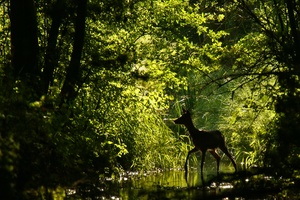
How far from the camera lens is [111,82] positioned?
37.1ft

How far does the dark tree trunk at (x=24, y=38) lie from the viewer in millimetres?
9266

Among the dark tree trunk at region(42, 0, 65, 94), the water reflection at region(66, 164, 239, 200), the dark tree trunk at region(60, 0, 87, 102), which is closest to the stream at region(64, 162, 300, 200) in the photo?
the water reflection at region(66, 164, 239, 200)

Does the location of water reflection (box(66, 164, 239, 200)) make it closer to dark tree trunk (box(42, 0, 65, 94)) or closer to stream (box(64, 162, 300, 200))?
stream (box(64, 162, 300, 200))

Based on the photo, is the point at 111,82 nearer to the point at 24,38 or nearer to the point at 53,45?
the point at 53,45

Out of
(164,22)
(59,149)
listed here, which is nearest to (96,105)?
(164,22)

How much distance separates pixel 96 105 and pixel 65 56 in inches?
44.9

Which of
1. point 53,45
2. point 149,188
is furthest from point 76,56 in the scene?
point 149,188

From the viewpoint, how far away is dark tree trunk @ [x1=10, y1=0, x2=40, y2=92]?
30.4 feet

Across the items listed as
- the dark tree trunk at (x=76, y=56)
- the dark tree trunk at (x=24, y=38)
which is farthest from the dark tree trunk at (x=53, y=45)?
the dark tree trunk at (x=24, y=38)

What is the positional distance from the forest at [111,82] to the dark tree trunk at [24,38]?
0.05 feet

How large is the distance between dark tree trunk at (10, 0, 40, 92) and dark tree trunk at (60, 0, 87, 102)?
78 cm

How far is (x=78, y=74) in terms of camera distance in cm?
1023

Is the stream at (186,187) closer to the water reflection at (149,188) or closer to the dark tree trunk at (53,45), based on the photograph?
the water reflection at (149,188)

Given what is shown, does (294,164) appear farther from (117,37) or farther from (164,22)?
(164,22)
